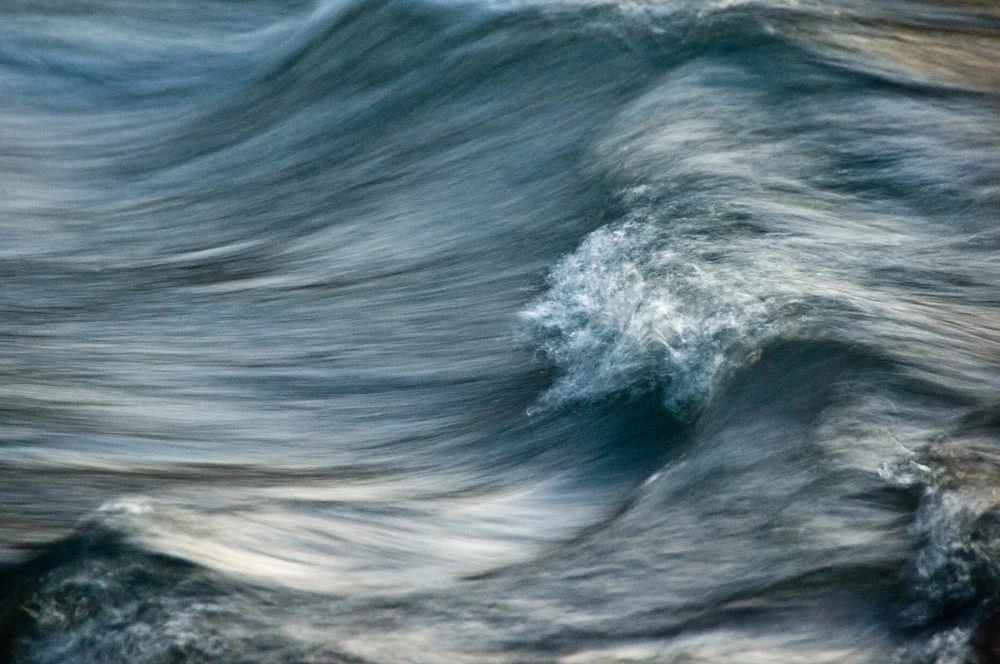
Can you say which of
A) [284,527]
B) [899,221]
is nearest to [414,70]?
[899,221]

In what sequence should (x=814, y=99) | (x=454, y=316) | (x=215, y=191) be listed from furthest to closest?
(x=215, y=191)
(x=814, y=99)
(x=454, y=316)

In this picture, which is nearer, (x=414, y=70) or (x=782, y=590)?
(x=782, y=590)

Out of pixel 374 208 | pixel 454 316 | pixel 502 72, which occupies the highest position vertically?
pixel 502 72

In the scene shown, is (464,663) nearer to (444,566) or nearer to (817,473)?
(444,566)

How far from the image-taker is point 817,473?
2859 millimetres

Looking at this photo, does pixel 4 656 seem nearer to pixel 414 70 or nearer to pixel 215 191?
pixel 215 191

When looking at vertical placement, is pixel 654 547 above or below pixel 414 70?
below

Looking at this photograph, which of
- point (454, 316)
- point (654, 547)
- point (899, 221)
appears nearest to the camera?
point (654, 547)

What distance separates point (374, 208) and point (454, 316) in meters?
1.29

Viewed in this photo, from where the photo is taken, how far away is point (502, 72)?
21.3ft

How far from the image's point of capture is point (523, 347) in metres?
4.24

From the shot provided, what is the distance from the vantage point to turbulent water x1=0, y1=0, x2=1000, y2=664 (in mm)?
2559

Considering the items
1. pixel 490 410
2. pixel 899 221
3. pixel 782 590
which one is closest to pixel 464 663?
pixel 782 590

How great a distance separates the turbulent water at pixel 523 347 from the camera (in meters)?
2.56
